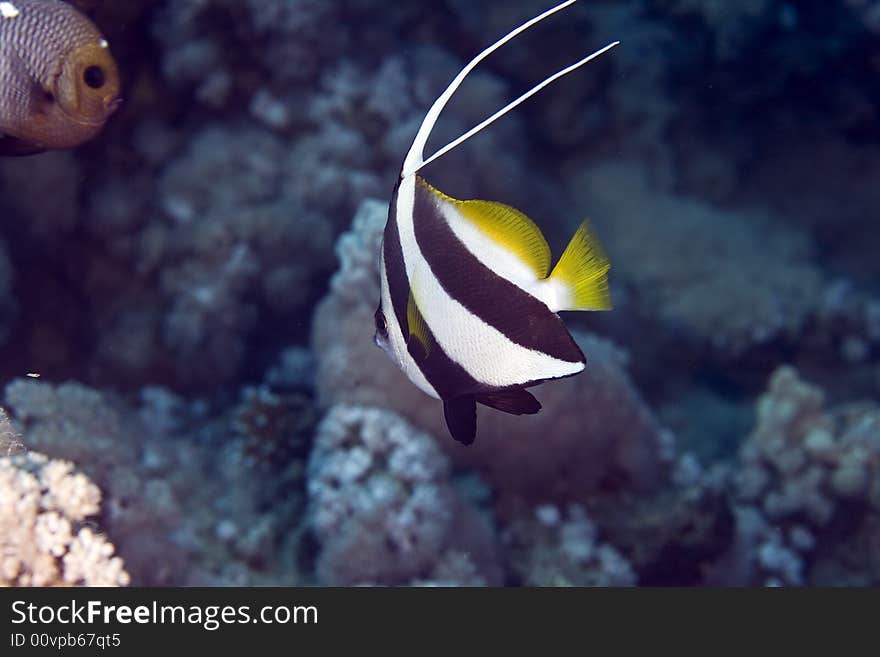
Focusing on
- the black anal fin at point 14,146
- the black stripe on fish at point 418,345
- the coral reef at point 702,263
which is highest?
the coral reef at point 702,263

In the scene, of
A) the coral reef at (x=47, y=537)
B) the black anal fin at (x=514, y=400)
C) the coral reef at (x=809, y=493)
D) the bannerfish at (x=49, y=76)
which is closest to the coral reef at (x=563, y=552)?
the coral reef at (x=809, y=493)

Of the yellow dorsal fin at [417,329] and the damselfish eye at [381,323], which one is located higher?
the damselfish eye at [381,323]

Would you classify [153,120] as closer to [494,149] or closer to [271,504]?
[494,149]

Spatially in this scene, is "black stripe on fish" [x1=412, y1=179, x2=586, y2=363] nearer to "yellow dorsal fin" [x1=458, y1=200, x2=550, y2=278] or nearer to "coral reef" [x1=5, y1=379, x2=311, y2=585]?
"yellow dorsal fin" [x1=458, y1=200, x2=550, y2=278]

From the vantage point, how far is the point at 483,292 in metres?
1.55

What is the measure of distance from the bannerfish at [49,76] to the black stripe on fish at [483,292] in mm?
2010

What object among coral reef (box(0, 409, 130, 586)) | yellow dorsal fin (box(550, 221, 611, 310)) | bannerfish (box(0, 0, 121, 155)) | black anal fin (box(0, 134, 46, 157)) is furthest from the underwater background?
yellow dorsal fin (box(550, 221, 611, 310))

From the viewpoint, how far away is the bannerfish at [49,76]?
268 cm

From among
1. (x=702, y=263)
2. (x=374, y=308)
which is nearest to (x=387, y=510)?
(x=374, y=308)

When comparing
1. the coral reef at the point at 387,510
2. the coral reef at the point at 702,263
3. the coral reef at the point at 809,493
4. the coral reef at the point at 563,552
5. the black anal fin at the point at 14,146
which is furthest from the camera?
the coral reef at the point at 702,263

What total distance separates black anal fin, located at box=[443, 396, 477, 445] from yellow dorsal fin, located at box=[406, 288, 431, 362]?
0.48ft

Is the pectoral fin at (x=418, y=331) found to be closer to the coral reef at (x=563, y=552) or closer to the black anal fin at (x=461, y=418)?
the black anal fin at (x=461, y=418)

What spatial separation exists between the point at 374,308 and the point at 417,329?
83.4 inches

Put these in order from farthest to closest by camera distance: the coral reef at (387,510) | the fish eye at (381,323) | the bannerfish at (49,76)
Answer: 1. the coral reef at (387,510)
2. the bannerfish at (49,76)
3. the fish eye at (381,323)
